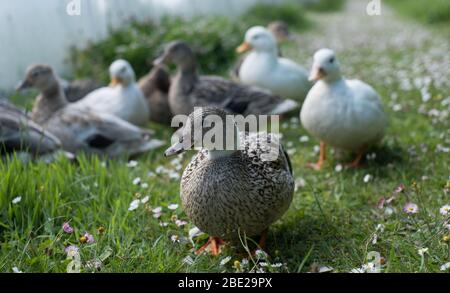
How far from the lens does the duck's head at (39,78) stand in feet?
15.3

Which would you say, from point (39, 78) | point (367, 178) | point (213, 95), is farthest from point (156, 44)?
point (367, 178)

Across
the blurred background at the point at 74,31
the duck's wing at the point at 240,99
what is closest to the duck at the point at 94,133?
the duck's wing at the point at 240,99

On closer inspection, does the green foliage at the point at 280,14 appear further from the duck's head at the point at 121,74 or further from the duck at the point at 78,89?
the duck's head at the point at 121,74

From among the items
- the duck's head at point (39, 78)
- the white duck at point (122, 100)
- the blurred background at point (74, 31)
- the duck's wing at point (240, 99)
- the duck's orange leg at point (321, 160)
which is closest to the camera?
the duck's orange leg at point (321, 160)

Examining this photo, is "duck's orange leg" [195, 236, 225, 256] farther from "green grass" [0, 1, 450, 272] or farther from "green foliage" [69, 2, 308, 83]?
"green foliage" [69, 2, 308, 83]

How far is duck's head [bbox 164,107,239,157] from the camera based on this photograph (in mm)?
2420

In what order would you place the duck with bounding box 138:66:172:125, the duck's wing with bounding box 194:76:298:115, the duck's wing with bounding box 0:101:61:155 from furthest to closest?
the duck with bounding box 138:66:172:125 < the duck's wing with bounding box 194:76:298:115 < the duck's wing with bounding box 0:101:61:155

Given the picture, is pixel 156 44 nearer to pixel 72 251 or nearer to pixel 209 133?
pixel 209 133

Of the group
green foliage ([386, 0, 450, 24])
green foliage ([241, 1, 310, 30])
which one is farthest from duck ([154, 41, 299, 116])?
green foliage ([386, 0, 450, 24])

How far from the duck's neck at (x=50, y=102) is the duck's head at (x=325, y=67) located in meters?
2.38

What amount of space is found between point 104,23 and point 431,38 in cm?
539

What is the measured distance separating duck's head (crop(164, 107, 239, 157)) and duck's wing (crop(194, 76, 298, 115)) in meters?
2.25

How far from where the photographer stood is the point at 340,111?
11.9 feet
